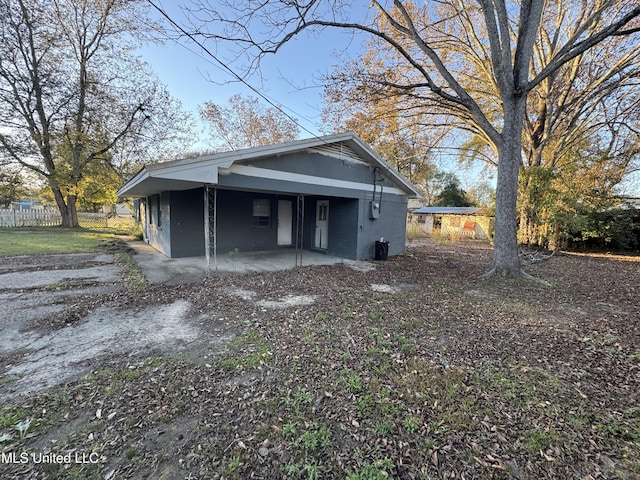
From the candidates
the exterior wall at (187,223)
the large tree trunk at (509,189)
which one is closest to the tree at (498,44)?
the large tree trunk at (509,189)

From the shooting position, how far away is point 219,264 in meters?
7.70

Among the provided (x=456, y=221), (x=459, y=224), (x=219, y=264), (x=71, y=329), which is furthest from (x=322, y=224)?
(x=456, y=221)

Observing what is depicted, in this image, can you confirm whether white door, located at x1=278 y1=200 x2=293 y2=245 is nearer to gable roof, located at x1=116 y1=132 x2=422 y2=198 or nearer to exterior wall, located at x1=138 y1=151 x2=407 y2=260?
exterior wall, located at x1=138 y1=151 x2=407 y2=260

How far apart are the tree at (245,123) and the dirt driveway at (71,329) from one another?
67.4ft

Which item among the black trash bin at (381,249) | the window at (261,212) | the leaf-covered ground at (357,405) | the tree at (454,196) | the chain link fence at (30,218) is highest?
the tree at (454,196)

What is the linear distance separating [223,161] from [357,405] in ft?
17.0

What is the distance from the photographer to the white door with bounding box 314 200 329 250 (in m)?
10.5

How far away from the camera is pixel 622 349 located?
3312 mm

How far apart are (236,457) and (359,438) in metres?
0.87

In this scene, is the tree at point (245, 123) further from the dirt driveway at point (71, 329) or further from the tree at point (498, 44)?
the dirt driveway at point (71, 329)

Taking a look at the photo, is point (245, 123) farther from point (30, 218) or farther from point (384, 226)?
point (384, 226)

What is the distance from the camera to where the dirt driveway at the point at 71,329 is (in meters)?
2.73

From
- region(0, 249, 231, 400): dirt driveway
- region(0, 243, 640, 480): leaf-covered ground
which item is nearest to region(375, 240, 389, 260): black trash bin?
region(0, 243, 640, 480): leaf-covered ground

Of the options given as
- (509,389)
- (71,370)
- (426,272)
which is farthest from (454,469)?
(426,272)
